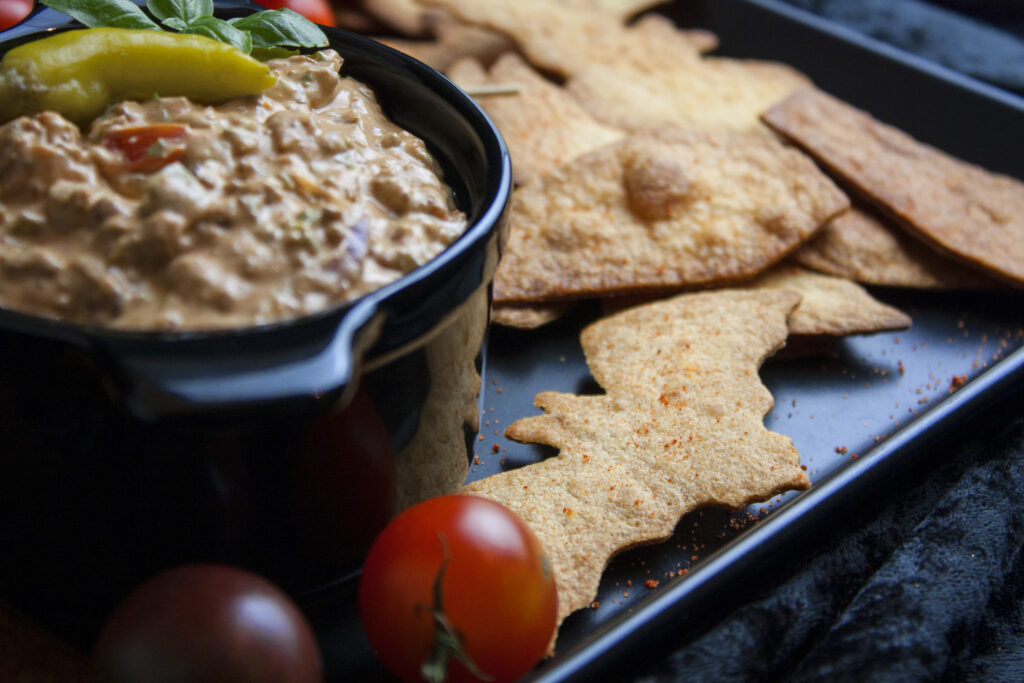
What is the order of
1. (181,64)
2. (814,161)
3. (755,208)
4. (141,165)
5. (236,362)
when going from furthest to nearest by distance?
(814,161) → (755,208) → (181,64) → (141,165) → (236,362)

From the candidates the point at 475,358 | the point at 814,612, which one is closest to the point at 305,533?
the point at 475,358

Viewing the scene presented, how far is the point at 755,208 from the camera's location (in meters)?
2.20

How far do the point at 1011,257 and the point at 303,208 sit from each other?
1652 millimetres

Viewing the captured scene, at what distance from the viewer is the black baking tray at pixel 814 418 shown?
1442 mm

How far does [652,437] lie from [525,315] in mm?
434

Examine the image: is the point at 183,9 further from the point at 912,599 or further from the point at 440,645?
the point at 912,599

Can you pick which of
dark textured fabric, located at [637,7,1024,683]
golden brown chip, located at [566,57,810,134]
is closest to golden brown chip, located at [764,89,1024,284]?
golden brown chip, located at [566,57,810,134]

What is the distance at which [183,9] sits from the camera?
158 cm

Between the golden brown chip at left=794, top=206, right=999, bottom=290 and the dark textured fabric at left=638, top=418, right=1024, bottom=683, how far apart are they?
21.5 inches

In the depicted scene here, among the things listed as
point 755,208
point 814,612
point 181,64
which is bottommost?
point 814,612

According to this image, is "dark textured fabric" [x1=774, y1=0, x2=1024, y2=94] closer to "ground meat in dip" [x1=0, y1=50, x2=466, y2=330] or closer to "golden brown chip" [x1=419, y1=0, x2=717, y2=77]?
"golden brown chip" [x1=419, y1=0, x2=717, y2=77]

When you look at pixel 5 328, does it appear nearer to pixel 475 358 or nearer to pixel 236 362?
pixel 236 362

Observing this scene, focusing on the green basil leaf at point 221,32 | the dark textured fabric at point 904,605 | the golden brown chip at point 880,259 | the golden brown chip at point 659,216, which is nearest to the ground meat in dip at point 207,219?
the green basil leaf at point 221,32

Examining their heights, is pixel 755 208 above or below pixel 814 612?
above
